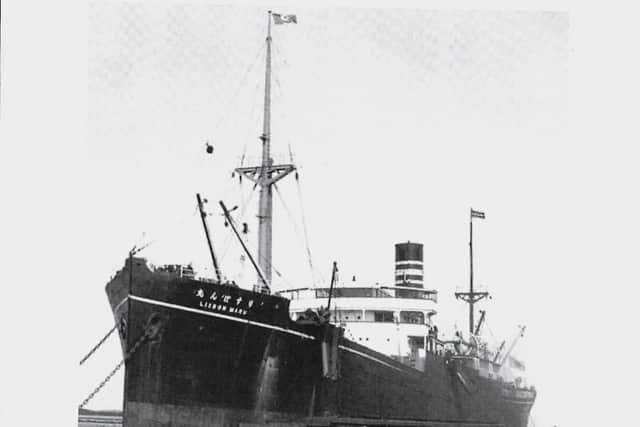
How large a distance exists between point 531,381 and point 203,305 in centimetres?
3920

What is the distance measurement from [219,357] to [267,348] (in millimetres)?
1799

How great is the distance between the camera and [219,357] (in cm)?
2133

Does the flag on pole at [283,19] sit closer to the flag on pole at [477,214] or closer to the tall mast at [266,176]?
the tall mast at [266,176]

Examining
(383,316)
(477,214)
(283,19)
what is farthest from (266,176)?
(477,214)

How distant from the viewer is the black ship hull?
20828 millimetres

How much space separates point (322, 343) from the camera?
24703 mm

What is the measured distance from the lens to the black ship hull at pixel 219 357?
20.8 meters

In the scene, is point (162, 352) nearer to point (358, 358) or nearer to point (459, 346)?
point (358, 358)

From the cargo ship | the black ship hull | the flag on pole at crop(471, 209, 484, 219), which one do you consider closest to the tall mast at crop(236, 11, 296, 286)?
the cargo ship

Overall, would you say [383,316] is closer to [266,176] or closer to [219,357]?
[266,176]

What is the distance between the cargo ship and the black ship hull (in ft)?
0.10

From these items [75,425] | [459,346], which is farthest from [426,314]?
[75,425]

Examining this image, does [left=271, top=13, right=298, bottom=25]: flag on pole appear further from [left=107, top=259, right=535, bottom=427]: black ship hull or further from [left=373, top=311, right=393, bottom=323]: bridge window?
[left=373, top=311, right=393, bottom=323]: bridge window

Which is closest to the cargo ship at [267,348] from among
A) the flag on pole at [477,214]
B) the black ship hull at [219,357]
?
the black ship hull at [219,357]
